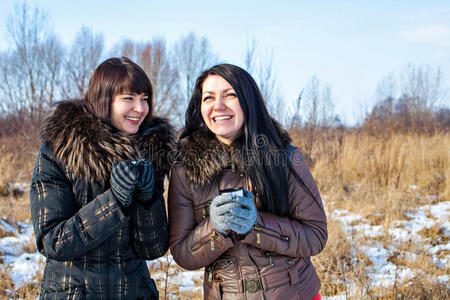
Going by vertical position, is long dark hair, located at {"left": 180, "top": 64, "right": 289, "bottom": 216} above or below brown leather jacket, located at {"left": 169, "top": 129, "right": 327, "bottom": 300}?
above

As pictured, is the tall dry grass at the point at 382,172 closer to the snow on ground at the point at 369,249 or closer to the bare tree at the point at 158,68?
the snow on ground at the point at 369,249

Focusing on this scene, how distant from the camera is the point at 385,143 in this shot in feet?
24.1

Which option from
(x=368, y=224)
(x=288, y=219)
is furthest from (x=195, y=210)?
(x=368, y=224)

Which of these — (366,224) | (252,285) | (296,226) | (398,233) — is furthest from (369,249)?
(252,285)

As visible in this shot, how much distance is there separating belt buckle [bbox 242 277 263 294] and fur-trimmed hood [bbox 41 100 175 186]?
774 mm

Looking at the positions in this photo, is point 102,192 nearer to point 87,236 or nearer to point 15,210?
point 87,236

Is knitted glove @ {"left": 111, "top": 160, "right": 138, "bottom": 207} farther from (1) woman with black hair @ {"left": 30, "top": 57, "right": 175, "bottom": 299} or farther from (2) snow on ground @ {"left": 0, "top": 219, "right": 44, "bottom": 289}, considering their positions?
(2) snow on ground @ {"left": 0, "top": 219, "right": 44, "bottom": 289}

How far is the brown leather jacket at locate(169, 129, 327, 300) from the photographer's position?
1571mm

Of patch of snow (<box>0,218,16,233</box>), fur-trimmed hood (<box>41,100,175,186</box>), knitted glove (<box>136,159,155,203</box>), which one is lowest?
patch of snow (<box>0,218,16,233</box>)

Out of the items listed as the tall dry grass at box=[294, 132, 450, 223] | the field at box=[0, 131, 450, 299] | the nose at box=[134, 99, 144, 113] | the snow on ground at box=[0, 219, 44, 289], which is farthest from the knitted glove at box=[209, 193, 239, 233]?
the tall dry grass at box=[294, 132, 450, 223]

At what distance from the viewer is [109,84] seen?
70.1 inches

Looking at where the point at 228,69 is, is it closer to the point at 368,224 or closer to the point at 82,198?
the point at 82,198

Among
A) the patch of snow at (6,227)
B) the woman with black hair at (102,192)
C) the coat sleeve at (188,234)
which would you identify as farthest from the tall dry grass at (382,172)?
the patch of snow at (6,227)

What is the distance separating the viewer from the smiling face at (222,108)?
173 centimetres
